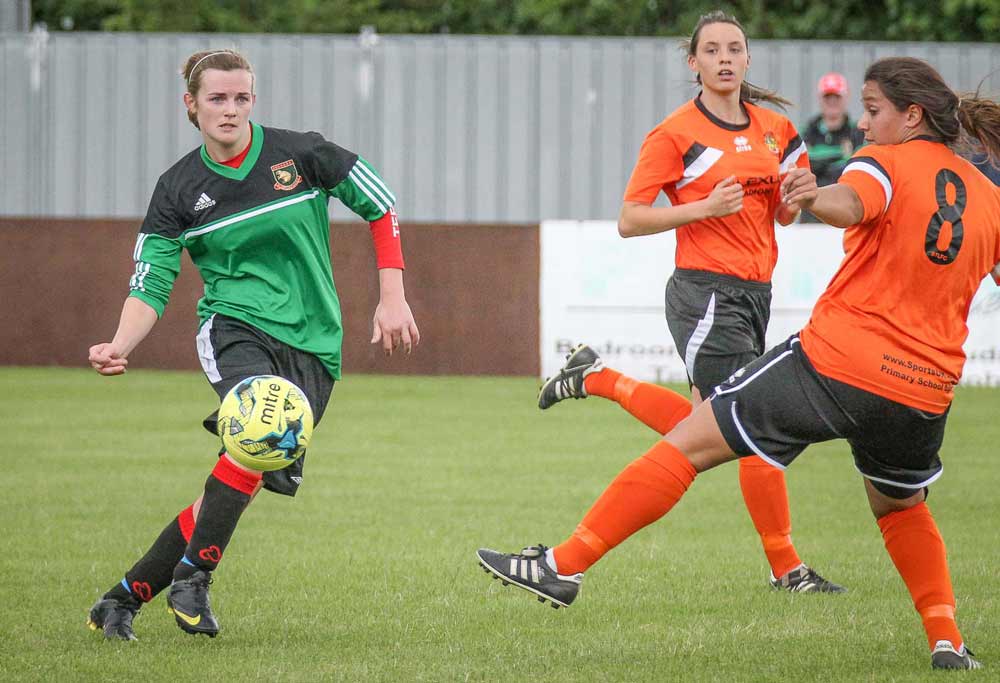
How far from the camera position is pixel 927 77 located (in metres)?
4.54

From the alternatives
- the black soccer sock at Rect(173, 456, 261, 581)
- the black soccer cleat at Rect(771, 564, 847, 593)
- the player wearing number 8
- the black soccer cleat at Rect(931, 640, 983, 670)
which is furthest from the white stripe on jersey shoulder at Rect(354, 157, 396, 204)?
the black soccer cleat at Rect(931, 640, 983, 670)

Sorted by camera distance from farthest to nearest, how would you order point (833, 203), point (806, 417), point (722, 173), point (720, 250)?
1. point (720, 250)
2. point (722, 173)
3. point (806, 417)
4. point (833, 203)

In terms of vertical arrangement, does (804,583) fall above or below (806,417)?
below

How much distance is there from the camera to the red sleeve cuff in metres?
5.32

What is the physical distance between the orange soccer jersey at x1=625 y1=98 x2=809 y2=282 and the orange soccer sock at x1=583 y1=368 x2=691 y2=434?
52 cm

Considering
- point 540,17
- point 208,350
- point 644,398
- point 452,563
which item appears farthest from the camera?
point 540,17

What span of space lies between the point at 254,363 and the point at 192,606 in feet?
2.66

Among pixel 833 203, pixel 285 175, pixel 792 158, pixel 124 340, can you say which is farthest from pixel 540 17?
pixel 833 203

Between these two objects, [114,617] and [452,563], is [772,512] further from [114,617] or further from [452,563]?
[114,617]

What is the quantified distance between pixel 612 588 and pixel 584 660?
1.25m

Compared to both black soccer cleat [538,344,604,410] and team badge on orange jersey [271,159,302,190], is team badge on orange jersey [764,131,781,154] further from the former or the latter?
team badge on orange jersey [271,159,302,190]

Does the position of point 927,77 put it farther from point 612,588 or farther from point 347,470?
point 347,470

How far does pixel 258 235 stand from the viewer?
5.16m

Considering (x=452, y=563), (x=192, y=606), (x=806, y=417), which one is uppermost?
(x=806, y=417)
